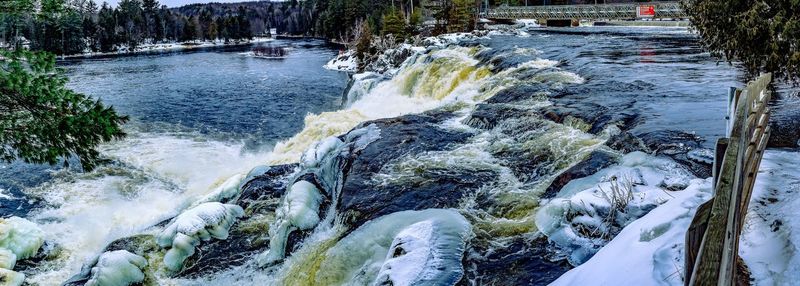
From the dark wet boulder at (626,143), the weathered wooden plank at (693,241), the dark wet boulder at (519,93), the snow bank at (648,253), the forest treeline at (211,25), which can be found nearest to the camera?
the weathered wooden plank at (693,241)

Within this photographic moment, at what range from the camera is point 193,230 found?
30.6 feet

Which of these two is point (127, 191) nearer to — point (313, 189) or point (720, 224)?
point (313, 189)

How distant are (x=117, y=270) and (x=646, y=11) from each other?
41.6m

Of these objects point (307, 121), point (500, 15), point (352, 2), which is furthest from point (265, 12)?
point (307, 121)

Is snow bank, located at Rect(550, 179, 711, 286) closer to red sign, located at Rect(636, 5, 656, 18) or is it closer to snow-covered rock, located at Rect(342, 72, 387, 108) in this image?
snow-covered rock, located at Rect(342, 72, 387, 108)

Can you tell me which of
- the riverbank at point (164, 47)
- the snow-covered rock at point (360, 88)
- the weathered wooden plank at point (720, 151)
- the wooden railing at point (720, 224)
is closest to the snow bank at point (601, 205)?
the wooden railing at point (720, 224)

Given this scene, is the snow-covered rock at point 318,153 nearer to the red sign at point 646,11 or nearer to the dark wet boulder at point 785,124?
the dark wet boulder at point 785,124

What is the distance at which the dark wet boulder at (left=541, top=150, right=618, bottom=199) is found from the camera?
8.34 m

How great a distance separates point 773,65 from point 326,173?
8142 mm

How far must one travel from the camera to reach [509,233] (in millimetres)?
7285

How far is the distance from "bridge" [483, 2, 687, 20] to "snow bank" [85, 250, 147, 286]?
33.8 m

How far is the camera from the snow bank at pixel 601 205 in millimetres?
6344

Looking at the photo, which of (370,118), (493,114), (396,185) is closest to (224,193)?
(396,185)

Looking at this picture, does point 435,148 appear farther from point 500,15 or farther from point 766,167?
point 500,15
